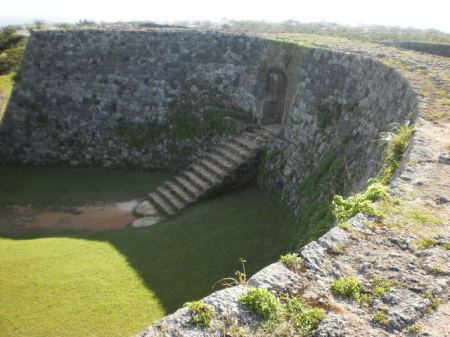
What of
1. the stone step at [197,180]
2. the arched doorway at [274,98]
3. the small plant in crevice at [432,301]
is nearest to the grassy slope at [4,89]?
the stone step at [197,180]

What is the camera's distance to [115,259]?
877cm

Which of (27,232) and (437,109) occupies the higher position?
(437,109)

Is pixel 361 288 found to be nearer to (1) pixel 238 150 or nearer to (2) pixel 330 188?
(2) pixel 330 188

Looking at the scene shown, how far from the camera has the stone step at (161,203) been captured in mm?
11602

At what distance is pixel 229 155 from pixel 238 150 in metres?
0.30

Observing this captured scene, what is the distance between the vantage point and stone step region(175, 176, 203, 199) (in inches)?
461

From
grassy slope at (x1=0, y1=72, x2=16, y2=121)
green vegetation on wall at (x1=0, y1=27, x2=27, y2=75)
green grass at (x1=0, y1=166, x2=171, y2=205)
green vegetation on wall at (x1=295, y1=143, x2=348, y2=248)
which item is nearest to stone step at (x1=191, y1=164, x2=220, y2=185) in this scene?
green grass at (x1=0, y1=166, x2=171, y2=205)

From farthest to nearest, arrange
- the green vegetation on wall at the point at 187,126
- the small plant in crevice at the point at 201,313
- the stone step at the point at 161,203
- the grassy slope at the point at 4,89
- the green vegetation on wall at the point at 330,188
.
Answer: the grassy slope at the point at 4,89 → the green vegetation on wall at the point at 187,126 → the stone step at the point at 161,203 → the green vegetation on wall at the point at 330,188 → the small plant in crevice at the point at 201,313

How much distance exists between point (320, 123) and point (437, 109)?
3.44 meters

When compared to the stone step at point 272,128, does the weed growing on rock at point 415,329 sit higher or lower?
higher

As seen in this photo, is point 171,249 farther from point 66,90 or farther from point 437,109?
point 66,90

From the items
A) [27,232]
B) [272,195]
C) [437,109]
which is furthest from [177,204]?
[437,109]

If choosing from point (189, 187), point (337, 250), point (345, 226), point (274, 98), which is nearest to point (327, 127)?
point (274, 98)

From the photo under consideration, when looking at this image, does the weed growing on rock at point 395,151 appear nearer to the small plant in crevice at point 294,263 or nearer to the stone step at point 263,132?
the small plant in crevice at point 294,263
